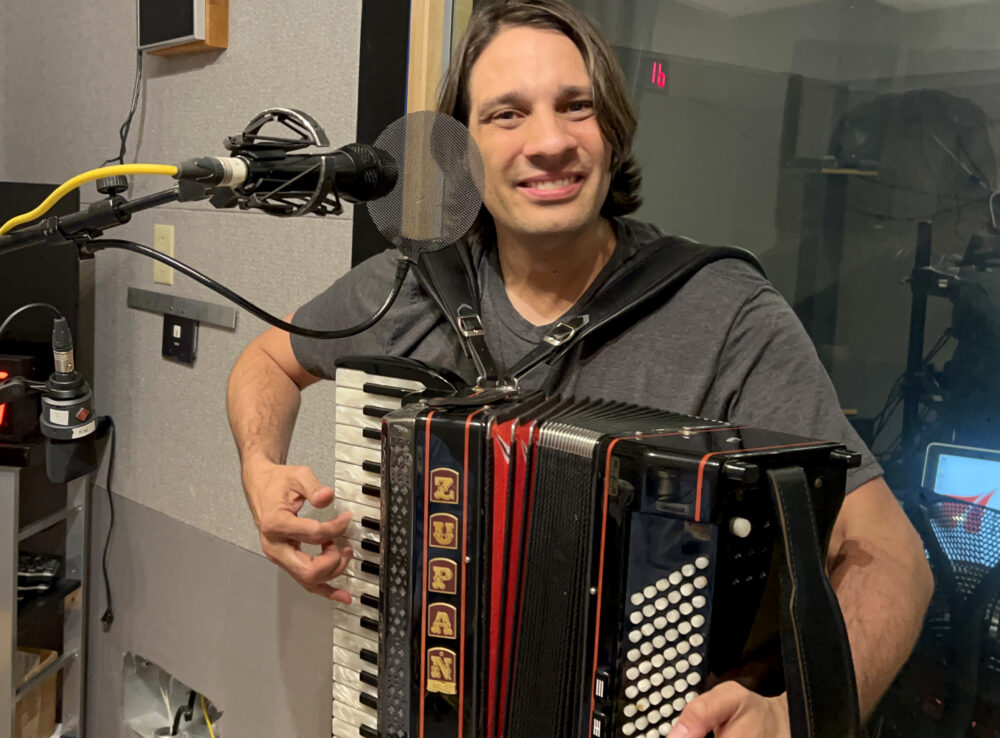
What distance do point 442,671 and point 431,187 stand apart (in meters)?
0.55

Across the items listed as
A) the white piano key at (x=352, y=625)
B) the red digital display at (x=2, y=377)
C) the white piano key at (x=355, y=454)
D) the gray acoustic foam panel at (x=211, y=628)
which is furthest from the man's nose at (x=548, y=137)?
the red digital display at (x=2, y=377)

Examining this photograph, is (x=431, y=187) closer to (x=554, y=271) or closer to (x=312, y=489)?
(x=554, y=271)

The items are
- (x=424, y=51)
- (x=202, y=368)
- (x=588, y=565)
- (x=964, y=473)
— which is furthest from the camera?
(x=202, y=368)

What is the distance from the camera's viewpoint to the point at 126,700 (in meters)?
2.58

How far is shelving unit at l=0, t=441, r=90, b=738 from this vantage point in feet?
6.90

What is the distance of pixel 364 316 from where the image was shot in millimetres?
1447

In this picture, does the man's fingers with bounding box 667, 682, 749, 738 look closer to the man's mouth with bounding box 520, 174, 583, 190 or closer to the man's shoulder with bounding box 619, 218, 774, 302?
the man's shoulder with bounding box 619, 218, 774, 302

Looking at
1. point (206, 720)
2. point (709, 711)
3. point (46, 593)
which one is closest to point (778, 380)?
point (709, 711)

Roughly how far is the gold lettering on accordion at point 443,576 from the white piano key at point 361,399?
230mm

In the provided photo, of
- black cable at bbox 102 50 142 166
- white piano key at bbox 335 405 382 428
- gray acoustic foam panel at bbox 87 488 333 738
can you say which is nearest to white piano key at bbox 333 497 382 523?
white piano key at bbox 335 405 382 428

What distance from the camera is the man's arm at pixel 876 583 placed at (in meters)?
0.99

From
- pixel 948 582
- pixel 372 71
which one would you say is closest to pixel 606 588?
pixel 948 582

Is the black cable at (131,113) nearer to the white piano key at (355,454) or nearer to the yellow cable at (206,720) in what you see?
the yellow cable at (206,720)

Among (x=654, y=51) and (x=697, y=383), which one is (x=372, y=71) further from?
(x=697, y=383)
